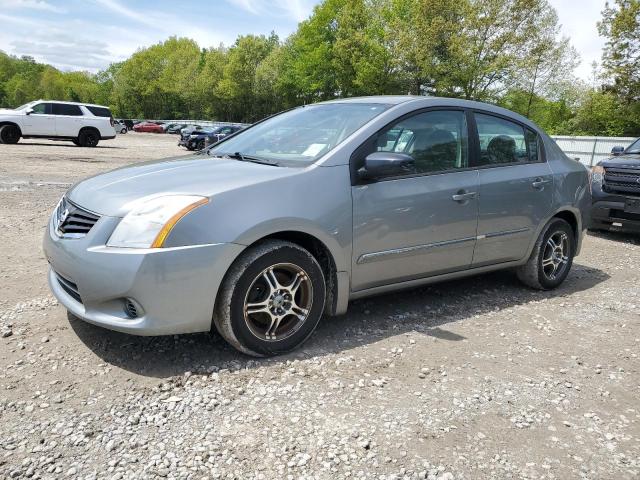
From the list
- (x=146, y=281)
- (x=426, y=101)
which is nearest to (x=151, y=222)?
(x=146, y=281)

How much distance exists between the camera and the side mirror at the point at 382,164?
351cm

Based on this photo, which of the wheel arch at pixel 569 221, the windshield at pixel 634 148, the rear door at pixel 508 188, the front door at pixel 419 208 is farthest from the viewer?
the windshield at pixel 634 148

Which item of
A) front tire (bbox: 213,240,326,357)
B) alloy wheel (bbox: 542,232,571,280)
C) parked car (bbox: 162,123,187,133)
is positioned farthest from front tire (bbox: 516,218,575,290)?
parked car (bbox: 162,123,187,133)

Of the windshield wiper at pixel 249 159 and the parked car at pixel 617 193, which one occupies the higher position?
the windshield wiper at pixel 249 159

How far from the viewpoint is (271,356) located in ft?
11.0

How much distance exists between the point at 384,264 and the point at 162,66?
8850 centimetres

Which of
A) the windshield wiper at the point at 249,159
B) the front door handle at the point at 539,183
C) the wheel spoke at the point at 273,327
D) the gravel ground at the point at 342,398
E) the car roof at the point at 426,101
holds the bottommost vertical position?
the gravel ground at the point at 342,398

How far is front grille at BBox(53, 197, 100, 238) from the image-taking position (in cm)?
312

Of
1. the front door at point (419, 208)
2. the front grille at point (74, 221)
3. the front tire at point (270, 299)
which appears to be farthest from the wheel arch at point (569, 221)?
the front grille at point (74, 221)

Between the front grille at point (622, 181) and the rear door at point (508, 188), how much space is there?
312 cm

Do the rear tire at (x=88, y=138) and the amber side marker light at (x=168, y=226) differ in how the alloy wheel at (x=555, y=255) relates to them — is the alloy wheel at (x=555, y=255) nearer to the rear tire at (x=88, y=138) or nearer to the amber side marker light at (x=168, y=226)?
the amber side marker light at (x=168, y=226)

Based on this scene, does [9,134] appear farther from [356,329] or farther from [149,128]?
[149,128]

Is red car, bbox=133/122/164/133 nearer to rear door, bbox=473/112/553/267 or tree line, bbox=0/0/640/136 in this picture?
tree line, bbox=0/0/640/136

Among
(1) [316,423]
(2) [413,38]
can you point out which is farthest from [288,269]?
(2) [413,38]
